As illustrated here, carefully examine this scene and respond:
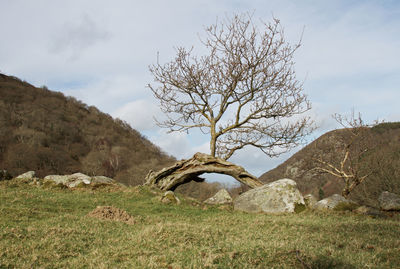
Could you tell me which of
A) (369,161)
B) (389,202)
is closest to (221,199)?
(389,202)

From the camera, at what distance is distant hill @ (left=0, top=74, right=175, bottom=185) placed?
43.9 m

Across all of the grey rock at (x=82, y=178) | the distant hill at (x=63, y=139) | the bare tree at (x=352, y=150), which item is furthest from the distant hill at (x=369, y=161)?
the distant hill at (x=63, y=139)

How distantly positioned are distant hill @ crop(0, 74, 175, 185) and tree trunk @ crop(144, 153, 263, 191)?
50.9ft

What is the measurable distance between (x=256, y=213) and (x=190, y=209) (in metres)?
2.62

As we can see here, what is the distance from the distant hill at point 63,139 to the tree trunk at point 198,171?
15.5m

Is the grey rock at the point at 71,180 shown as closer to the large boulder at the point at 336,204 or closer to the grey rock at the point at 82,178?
the grey rock at the point at 82,178

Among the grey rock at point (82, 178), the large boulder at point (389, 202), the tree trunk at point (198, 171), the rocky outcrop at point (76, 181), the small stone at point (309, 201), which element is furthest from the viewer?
the grey rock at point (82, 178)

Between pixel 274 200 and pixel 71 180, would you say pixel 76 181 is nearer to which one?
pixel 71 180

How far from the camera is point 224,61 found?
16.9 m

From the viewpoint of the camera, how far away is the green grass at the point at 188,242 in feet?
17.0

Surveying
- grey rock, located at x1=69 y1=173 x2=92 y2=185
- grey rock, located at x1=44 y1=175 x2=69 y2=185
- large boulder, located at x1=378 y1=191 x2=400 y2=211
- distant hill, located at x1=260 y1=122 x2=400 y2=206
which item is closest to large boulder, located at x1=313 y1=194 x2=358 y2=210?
large boulder, located at x1=378 y1=191 x2=400 y2=211

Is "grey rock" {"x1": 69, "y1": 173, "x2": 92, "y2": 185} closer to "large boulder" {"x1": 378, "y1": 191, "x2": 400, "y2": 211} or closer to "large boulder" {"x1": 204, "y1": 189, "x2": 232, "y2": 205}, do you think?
"large boulder" {"x1": 204, "y1": 189, "x2": 232, "y2": 205}

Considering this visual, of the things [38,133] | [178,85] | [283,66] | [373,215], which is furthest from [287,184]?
[38,133]

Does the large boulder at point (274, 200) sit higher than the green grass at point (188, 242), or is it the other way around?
the large boulder at point (274, 200)
